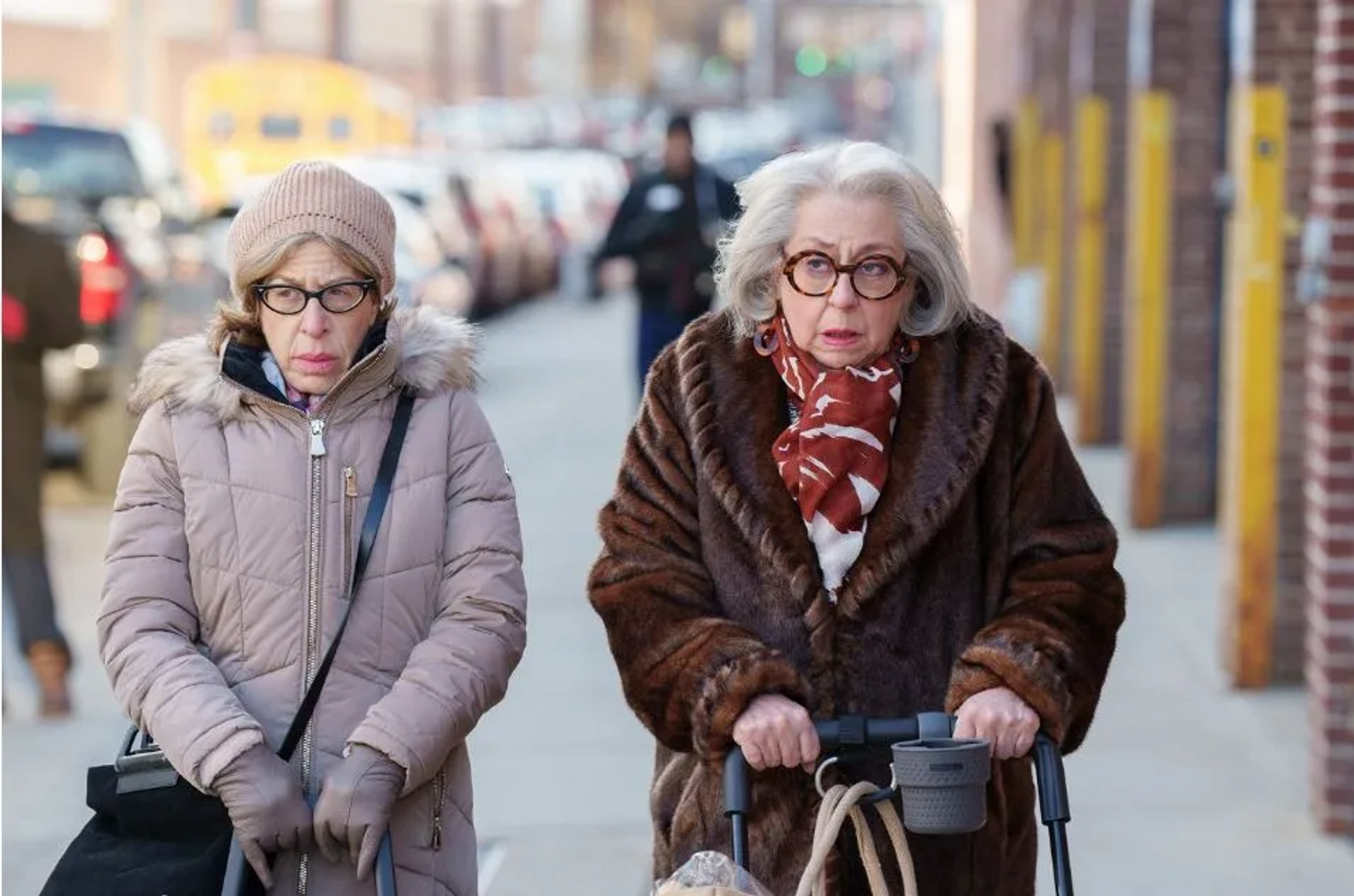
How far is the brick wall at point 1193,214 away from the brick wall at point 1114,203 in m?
2.60

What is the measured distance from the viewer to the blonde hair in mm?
3762

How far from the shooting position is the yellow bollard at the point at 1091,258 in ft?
49.9

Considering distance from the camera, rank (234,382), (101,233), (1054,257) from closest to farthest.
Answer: (234,382)
(101,233)
(1054,257)

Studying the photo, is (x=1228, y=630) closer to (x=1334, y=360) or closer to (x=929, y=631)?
(x=1334, y=360)

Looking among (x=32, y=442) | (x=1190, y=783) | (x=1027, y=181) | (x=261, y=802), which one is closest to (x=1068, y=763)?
(x=1190, y=783)

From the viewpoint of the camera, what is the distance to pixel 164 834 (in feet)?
12.1

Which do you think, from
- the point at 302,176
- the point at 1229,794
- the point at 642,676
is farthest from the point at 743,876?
the point at 1229,794

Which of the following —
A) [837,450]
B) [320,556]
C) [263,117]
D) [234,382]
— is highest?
[263,117]

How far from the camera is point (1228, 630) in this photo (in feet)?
29.8

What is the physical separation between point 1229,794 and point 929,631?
4.10 metres

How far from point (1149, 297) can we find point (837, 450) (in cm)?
906

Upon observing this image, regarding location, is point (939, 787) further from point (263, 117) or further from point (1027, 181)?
point (263, 117)

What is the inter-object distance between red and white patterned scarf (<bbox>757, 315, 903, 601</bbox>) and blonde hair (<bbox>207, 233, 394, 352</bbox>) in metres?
0.64

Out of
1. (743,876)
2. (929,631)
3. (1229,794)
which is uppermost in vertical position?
(929,631)
